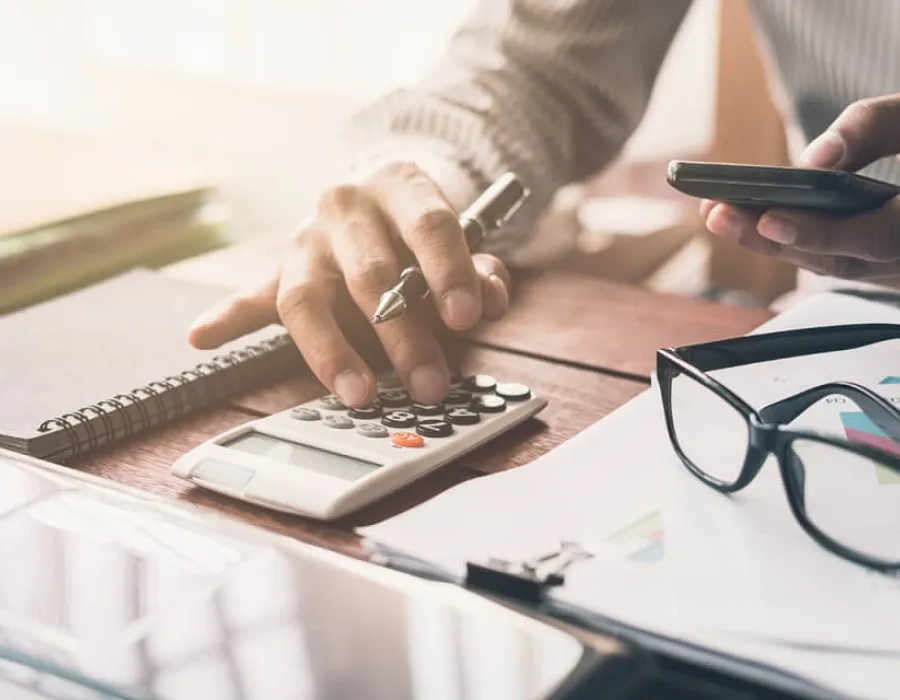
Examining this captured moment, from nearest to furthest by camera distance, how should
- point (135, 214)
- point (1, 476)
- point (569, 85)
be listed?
point (1, 476) → point (569, 85) → point (135, 214)

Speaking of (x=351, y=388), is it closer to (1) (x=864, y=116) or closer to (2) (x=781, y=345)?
(2) (x=781, y=345)

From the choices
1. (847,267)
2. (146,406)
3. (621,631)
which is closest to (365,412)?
(146,406)

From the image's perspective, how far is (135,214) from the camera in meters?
1.09

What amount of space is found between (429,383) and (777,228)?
198 mm

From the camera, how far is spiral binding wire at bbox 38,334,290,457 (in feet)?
1.77

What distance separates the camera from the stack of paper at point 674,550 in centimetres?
36

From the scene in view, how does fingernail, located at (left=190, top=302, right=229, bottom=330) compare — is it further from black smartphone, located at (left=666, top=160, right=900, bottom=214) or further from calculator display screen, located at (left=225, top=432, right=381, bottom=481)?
black smartphone, located at (left=666, top=160, right=900, bottom=214)

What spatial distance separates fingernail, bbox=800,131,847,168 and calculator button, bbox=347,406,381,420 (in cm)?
28

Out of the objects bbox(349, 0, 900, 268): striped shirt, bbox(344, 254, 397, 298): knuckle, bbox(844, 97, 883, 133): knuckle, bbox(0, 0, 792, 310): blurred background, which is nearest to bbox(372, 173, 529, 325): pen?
bbox(344, 254, 397, 298): knuckle

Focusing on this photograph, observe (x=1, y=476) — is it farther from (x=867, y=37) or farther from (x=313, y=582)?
(x=867, y=37)

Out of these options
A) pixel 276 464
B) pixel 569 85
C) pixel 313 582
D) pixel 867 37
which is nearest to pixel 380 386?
pixel 276 464

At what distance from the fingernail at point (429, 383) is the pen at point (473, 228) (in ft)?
0.11

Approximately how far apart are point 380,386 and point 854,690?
1.05 ft

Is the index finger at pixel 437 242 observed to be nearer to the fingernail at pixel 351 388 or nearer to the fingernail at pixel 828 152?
the fingernail at pixel 351 388
